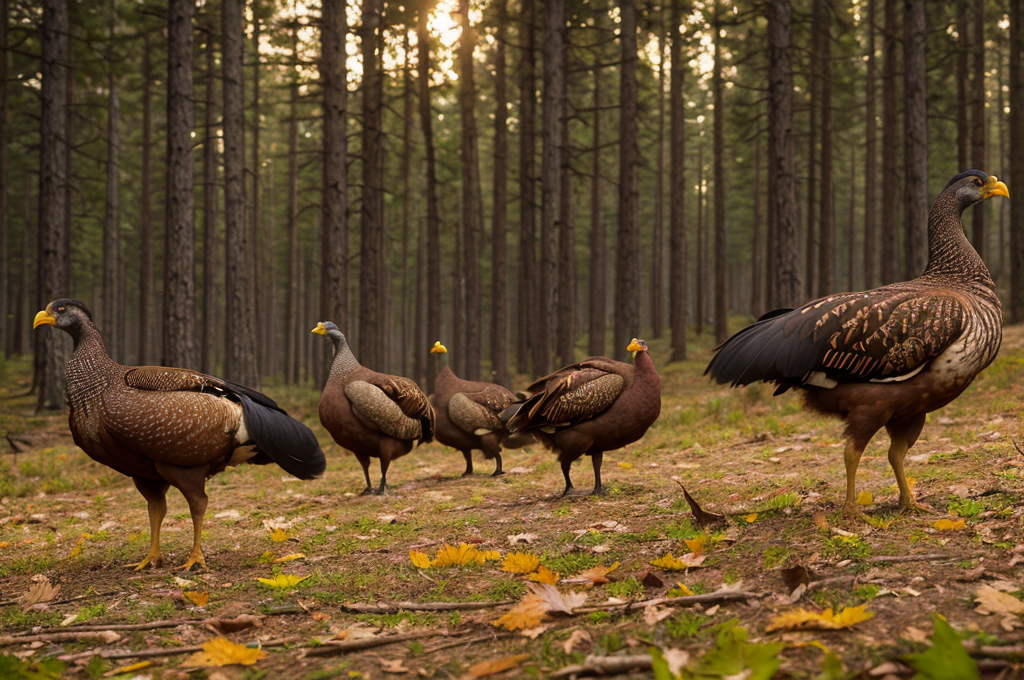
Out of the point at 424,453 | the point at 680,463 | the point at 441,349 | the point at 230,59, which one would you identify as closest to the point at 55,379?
the point at 230,59

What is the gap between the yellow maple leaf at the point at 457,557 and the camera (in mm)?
5859

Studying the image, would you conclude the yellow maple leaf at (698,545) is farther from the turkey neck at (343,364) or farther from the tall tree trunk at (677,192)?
the tall tree trunk at (677,192)

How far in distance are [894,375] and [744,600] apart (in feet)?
6.96

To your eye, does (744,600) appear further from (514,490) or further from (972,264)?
(514,490)

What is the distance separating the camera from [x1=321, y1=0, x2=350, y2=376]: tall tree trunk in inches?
670

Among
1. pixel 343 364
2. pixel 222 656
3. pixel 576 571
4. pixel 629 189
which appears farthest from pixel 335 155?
pixel 222 656

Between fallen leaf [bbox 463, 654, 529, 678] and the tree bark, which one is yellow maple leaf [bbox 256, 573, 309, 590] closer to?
fallen leaf [bbox 463, 654, 529, 678]

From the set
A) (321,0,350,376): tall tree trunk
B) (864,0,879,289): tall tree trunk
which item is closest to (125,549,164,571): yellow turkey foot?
(321,0,350,376): tall tree trunk

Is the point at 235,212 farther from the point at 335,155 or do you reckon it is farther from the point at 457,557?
the point at 457,557

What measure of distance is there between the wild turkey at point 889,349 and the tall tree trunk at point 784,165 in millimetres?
10821

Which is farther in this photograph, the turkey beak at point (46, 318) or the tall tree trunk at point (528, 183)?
the tall tree trunk at point (528, 183)

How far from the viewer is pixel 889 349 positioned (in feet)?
17.0

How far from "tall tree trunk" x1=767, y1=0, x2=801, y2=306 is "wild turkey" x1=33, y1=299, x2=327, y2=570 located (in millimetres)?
12693

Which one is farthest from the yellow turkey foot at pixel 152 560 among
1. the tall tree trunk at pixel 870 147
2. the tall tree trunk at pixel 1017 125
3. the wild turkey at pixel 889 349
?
the tall tree trunk at pixel 870 147
